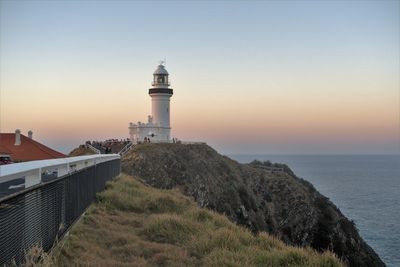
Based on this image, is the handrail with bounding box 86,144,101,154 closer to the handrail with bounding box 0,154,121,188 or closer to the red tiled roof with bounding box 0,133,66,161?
the red tiled roof with bounding box 0,133,66,161

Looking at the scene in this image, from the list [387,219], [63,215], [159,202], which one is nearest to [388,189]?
[387,219]

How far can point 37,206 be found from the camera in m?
6.36

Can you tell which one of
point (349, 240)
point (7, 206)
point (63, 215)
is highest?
point (7, 206)

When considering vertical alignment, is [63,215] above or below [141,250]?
above

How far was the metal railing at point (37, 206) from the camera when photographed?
5082mm

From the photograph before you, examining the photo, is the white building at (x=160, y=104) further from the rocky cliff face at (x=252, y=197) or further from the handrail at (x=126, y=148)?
the handrail at (x=126, y=148)

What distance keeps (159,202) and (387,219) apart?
152ft

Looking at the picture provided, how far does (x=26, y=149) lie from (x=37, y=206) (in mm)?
29510

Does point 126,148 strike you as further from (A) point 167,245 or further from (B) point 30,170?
(B) point 30,170

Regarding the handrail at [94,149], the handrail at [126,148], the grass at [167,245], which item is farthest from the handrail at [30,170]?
the handrail at [126,148]

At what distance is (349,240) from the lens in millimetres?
43125

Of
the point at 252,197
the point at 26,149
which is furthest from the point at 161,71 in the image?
the point at 26,149

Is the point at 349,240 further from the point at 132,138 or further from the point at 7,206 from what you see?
the point at 7,206

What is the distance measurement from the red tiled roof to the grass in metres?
22.2
